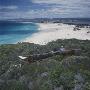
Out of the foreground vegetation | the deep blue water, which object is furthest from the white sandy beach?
the foreground vegetation

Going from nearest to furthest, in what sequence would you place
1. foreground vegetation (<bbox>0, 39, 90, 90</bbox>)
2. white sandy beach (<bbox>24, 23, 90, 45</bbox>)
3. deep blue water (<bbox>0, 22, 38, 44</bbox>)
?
foreground vegetation (<bbox>0, 39, 90, 90</bbox>) → white sandy beach (<bbox>24, 23, 90, 45</bbox>) → deep blue water (<bbox>0, 22, 38, 44</bbox>)

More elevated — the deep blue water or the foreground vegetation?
the foreground vegetation

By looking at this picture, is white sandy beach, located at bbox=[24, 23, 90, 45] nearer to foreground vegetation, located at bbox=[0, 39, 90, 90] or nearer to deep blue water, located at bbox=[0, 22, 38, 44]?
deep blue water, located at bbox=[0, 22, 38, 44]

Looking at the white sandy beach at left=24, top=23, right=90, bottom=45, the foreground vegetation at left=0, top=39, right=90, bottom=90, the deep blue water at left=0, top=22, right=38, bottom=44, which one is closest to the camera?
the foreground vegetation at left=0, top=39, right=90, bottom=90

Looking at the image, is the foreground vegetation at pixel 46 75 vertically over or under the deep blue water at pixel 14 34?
over

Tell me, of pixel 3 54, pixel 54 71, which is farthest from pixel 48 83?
pixel 3 54

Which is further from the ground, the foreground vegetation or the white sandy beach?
the foreground vegetation

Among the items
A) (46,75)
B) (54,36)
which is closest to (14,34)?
(54,36)

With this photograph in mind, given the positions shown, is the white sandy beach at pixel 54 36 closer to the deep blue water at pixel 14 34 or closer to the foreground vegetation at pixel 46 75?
the deep blue water at pixel 14 34

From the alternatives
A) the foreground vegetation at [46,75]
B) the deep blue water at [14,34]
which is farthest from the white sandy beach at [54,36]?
the foreground vegetation at [46,75]

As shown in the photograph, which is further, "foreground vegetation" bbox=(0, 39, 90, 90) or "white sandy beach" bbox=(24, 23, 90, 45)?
"white sandy beach" bbox=(24, 23, 90, 45)

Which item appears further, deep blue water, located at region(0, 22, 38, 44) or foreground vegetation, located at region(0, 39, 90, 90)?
deep blue water, located at region(0, 22, 38, 44)
